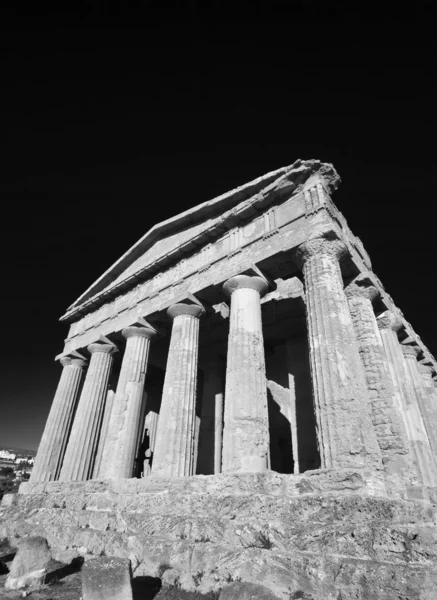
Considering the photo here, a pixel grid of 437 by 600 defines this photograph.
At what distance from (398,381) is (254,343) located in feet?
18.3

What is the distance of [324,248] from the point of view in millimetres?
9773

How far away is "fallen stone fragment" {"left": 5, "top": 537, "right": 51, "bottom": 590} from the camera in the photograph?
5742mm

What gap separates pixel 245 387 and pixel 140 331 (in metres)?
6.69

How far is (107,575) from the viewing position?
4.55 metres

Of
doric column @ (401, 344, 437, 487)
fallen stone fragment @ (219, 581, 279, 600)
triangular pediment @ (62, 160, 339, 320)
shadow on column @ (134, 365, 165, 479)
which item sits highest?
triangular pediment @ (62, 160, 339, 320)

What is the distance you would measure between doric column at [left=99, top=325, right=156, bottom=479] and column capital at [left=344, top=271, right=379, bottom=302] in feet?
26.4

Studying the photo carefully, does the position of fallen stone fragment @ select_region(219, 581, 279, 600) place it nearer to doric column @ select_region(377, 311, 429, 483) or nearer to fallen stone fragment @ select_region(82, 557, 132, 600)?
fallen stone fragment @ select_region(82, 557, 132, 600)

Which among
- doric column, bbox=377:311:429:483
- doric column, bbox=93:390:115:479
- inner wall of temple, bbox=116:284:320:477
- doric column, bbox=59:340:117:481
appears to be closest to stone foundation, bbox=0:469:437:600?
doric column, bbox=377:311:429:483

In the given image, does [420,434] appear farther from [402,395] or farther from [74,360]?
[74,360]

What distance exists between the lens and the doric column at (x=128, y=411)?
40.3 ft

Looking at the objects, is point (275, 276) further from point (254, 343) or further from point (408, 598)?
point (408, 598)

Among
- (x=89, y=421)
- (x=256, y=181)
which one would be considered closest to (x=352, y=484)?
(x=256, y=181)

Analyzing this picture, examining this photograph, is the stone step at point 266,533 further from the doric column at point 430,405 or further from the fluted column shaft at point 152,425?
the fluted column shaft at point 152,425

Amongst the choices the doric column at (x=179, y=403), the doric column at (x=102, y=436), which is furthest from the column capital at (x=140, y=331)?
the doric column at (x=102, y=436)
